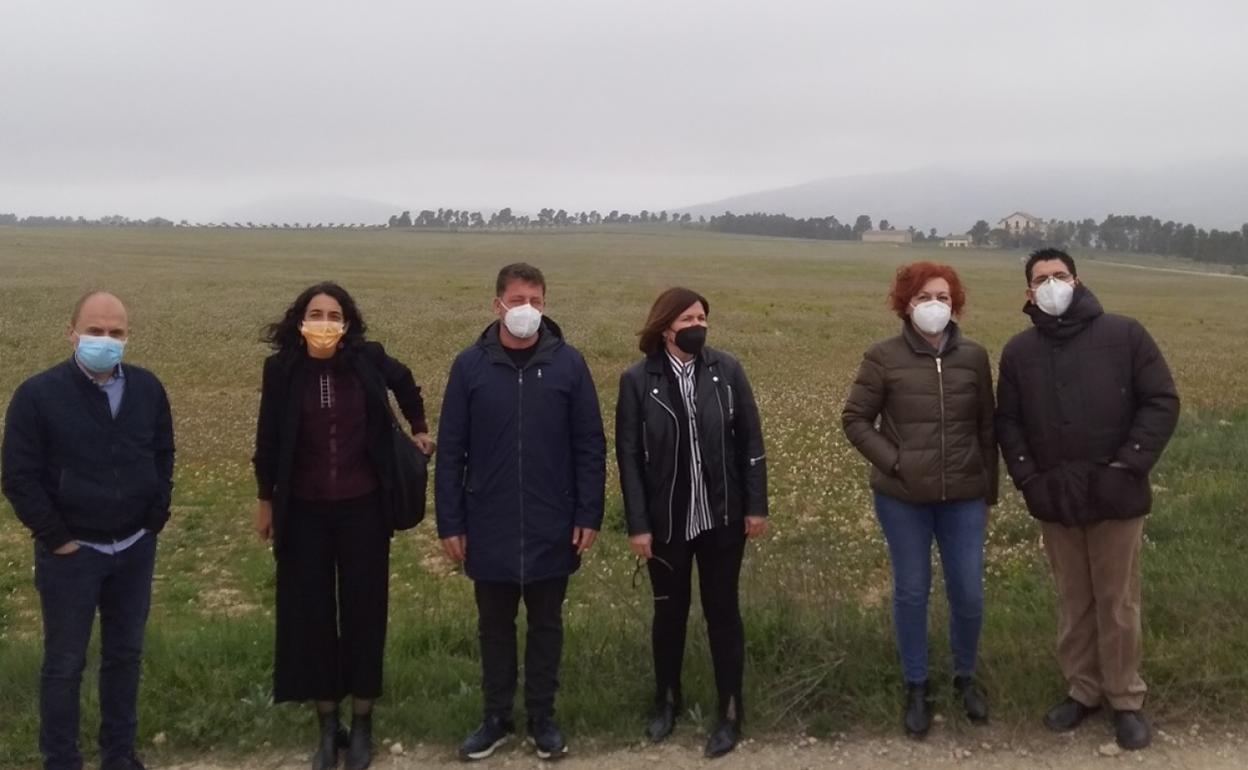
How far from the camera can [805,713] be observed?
5.09 metres

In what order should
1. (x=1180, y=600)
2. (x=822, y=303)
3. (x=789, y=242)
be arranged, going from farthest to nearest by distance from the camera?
1. (x=789, y=242)
2. (x=822, y=303)
3. (x=1180, y=600)

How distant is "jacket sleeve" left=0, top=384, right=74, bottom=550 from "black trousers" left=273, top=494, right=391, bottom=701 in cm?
98

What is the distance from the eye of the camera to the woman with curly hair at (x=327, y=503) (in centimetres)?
488

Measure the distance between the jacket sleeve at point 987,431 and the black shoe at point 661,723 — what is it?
1862mm

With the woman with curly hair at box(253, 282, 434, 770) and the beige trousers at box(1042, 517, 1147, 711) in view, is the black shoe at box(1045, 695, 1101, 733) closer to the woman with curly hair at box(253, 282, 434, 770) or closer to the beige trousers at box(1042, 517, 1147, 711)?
the beige trousers at box(1042, 517, 1147, 711)

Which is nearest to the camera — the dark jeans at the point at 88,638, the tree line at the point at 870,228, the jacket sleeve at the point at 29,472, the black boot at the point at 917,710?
the jacket sleeve at the point at 29,472

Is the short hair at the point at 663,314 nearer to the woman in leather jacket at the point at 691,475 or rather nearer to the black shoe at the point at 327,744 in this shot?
the woman in leather jacket at the point at 691,475

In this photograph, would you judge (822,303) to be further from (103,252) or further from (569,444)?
(103,252)

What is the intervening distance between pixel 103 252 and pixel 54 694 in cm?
8352

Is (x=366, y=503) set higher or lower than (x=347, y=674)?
higher

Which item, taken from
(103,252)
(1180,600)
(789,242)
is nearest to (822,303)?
(1180,600)

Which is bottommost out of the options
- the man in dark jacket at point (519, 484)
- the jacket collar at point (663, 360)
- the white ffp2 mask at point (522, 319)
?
the man in dark jacket at point (519, 484)

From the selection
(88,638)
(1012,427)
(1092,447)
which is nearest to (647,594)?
(1012,427)

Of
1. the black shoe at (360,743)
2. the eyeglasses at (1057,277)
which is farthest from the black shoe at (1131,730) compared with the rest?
the black shoe at (360,743)
